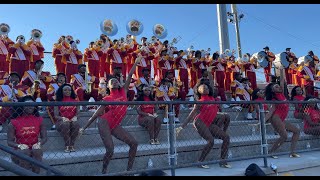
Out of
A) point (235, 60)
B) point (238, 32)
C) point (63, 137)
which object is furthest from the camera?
point (238, 32)

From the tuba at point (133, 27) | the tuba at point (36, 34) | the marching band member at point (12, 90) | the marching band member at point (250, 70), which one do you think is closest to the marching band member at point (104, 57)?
the tuba at point (133, 27)

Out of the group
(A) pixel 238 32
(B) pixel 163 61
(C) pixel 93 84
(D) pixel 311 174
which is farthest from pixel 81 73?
Result: (A) pixel 238 32

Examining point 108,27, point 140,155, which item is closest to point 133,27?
point 108,27

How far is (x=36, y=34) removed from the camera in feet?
34.9

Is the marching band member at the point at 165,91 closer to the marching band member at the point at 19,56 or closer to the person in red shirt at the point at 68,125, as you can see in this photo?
the person in red shirt at the point at 68,125

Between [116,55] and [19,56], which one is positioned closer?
[19,56]

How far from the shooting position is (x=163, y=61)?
39.5ft

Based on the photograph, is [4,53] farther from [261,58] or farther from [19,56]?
[261,58]

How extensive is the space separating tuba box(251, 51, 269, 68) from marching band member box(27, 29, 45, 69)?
7.77 meters

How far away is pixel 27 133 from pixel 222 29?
15.2 meters

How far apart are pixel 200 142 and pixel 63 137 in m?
2.56

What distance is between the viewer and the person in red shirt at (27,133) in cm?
527

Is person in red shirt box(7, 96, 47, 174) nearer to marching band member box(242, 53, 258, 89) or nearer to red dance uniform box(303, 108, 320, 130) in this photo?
red dance uniform box(303, 108, 320, 130)

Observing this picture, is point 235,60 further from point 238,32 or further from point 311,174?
point 238,32
